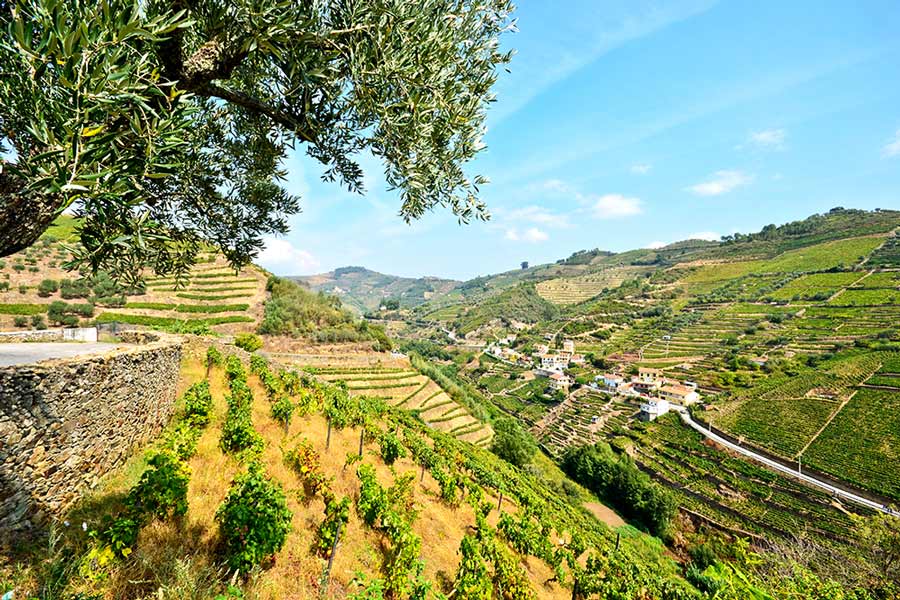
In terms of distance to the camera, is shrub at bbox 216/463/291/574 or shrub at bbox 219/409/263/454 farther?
shrub at bbox 219/409/263/454

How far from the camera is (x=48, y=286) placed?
37625 millimetres

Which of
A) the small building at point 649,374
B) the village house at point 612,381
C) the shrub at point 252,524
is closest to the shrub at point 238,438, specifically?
the shrub at point 252,524

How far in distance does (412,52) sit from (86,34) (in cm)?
340

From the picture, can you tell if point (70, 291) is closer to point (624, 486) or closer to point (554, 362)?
point (624, 486)

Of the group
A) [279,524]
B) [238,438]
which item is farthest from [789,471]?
[238,438]

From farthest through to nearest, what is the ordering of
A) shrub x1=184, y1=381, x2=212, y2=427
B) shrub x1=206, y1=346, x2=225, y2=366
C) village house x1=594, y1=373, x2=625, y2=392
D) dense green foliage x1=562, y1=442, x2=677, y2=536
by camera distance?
village house x1=594, y1=373, x2=625, y2=392, dense green foliage x1=562, y1=442, x2=677, y2=536, shrub x1=206, y1=346, x2=225, y2=366, shrub x1=184, y1=381, x2=212, y2=427

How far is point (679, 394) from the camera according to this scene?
8231cm

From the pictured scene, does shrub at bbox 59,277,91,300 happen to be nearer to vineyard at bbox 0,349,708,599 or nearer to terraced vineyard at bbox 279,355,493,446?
terraced vineyard at bbox 279,355,493,446

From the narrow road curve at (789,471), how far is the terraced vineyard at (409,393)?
4443 centimetres

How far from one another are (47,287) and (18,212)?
52.9m

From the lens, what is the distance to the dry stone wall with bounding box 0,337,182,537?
17.6ft

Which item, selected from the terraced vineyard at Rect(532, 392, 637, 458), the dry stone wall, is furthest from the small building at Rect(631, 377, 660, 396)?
the dry stone wall

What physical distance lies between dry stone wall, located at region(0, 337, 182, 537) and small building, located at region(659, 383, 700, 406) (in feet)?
320

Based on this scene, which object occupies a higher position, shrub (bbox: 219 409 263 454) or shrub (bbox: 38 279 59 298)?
shrub (bbox: 38 279 59 298)
